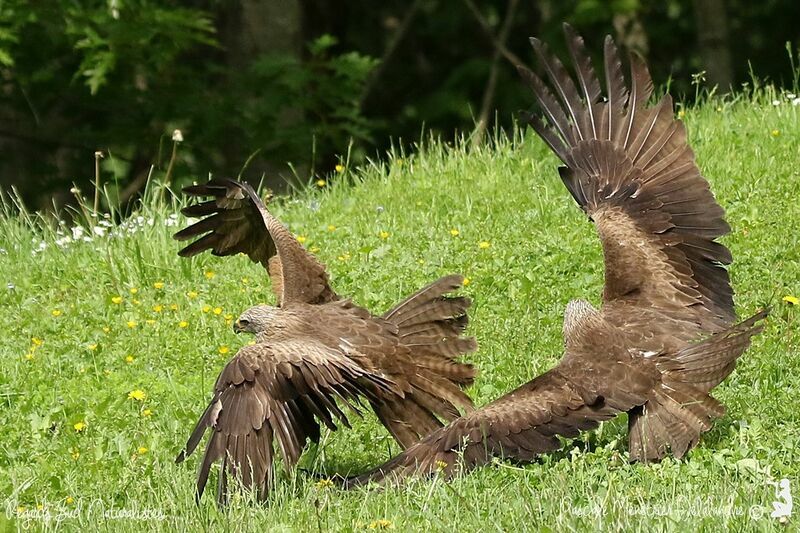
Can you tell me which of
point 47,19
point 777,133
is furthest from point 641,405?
point 47,19

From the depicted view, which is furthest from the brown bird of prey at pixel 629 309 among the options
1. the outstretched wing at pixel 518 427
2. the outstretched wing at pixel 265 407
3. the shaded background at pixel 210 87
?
the shaded background at pixel 210 87

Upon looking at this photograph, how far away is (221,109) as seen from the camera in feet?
48.2

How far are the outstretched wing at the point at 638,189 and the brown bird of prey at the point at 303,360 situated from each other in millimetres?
912

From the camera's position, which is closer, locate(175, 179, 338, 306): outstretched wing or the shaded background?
locate(175, 179, 338, 306): outstretched wing

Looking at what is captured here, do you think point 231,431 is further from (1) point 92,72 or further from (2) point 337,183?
(1) point 92,72

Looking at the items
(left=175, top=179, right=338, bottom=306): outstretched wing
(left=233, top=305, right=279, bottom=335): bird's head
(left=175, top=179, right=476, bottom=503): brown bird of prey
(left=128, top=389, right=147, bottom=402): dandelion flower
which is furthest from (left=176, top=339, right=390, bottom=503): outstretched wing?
(left=128, top=389, right=147, bottom=402): dandelion flower

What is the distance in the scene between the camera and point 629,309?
6.90 m

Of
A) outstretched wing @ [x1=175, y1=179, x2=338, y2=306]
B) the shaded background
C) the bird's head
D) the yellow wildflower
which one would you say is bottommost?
the shaded background

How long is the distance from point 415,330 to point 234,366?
4.34 ft

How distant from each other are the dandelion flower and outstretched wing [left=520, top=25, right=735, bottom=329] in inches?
104

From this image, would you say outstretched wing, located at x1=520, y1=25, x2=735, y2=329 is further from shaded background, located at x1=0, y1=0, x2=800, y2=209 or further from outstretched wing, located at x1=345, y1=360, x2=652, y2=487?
shaded background, located at x1=0, y1=0, x2=800, y2=209

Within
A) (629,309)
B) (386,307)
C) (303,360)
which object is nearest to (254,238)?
(386,307)

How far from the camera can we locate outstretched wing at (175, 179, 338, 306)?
7504 millimetres

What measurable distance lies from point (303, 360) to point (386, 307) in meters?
2.49
